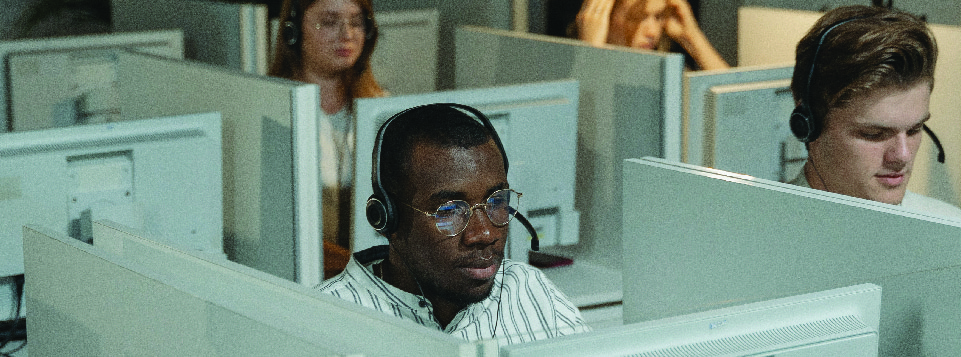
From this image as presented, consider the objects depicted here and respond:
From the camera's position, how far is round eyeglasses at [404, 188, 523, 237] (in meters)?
1.27

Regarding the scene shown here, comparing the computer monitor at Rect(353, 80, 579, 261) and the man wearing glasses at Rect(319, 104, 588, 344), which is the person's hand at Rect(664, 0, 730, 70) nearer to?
the computer monitor at Rect(353, 80, 579, 261)

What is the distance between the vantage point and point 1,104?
10.0 feet

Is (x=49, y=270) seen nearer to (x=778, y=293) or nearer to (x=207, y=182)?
(x=778, y=293)

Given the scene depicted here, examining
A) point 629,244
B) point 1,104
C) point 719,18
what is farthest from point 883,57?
point 1,104

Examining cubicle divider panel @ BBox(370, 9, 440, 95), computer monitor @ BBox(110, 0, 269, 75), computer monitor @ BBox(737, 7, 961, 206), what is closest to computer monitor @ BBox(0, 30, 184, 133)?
computer monitor @ BBox(110, 0, 269, 75)

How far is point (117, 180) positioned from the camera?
1.98 m

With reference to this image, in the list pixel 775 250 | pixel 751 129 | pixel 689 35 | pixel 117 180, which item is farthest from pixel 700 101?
pixel 775 250

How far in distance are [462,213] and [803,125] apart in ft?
2.21

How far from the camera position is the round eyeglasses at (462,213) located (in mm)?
1270

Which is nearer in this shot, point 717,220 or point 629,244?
point 717,220

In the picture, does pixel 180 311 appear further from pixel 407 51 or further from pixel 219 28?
pixel 407 51

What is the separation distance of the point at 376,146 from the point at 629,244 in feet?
1.06

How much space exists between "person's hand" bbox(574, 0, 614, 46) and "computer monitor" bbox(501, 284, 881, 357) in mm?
2430

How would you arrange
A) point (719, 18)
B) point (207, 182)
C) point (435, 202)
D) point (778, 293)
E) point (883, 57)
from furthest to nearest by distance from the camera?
1. point (719, 18)
2. point (207, 182)
3. point (883, 57)
4. point (435, 202)
5. point (778, 293)
